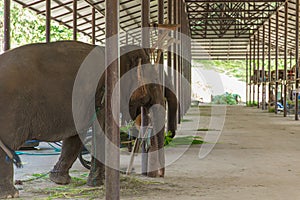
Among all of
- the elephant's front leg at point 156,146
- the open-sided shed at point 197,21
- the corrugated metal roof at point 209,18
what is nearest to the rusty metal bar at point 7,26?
the open-sided shed at point 197,21

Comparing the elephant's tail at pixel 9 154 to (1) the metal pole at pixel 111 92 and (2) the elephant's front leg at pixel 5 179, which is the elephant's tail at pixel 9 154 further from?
(1) the metal pole at pixel 111 92

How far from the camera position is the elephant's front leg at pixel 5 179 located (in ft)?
17.4

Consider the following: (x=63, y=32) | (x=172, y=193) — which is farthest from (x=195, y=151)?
(x=63, y=32)

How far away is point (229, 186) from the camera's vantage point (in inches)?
242

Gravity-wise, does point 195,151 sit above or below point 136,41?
below

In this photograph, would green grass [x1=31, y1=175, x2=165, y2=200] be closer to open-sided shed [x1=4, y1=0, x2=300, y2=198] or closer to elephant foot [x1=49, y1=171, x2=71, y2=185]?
elephant foot [x1=49, y1=171, x2=71, y2=185]

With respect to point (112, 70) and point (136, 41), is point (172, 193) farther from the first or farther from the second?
point (136, 41)

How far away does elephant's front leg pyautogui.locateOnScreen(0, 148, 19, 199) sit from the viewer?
5316 millimetres

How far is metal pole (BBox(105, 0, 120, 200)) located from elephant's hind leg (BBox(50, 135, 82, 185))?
2.10m

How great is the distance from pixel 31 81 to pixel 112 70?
1.57m

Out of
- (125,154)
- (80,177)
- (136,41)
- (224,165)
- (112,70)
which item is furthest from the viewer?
(136,41)

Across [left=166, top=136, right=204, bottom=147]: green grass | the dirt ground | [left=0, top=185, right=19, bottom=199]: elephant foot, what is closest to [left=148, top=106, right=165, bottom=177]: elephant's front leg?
the dirt ground

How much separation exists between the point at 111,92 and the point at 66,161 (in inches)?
95.3

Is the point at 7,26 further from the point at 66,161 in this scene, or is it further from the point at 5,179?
the point at 5,179
